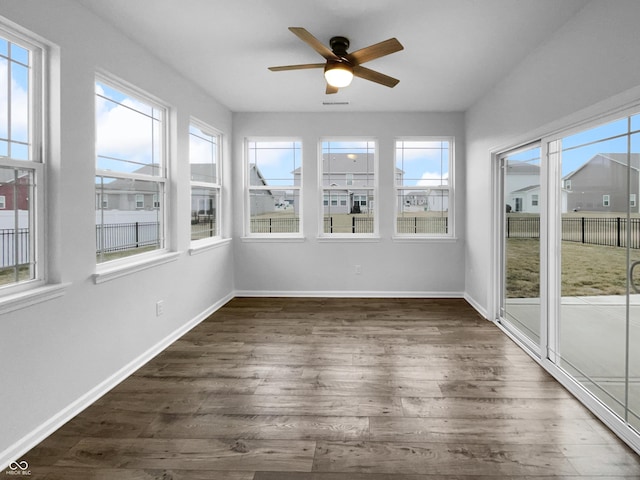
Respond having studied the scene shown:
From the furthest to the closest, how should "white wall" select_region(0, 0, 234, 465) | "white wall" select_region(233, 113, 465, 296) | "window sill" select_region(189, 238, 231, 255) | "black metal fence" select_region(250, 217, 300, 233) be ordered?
"black metal fence" select_region(250, 217, 300, 233)
"white wall" select_region(233, 113, 465, 296)
"window sill" select_region(189, 238, 231, 255)
"white wall" select_region(0, 0, 234, 465)

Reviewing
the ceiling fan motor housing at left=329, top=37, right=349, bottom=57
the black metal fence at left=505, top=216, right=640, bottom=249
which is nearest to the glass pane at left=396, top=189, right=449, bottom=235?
the black metal fence at left=505, top=216, right=640, bottom=249

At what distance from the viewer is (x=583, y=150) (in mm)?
2695

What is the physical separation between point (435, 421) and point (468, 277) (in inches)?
131

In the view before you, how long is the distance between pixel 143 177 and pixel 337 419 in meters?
2.56

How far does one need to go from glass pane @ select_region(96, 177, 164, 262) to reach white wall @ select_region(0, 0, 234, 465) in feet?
0.66

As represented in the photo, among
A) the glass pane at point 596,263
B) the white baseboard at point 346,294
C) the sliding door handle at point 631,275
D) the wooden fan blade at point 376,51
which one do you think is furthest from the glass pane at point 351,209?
the sliding door handle at point 631,275

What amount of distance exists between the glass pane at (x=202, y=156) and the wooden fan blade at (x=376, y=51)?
2.20m

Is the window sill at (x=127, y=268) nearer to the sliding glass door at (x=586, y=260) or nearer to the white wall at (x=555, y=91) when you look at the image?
the sliding glass door at (x=586, y=260)

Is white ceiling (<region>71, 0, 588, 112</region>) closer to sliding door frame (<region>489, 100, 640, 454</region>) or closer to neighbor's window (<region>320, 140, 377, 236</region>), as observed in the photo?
sliding door frame (<region>489, 100, 640, 454</region>)

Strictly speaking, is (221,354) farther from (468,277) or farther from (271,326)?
(468,277)

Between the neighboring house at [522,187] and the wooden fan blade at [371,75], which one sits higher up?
the wooden fan blade at [371,75]

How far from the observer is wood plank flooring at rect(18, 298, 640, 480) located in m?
1.97

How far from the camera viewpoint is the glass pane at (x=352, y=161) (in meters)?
5.61

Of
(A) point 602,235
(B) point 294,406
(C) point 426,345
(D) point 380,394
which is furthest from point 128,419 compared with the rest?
(A) point 602,235
